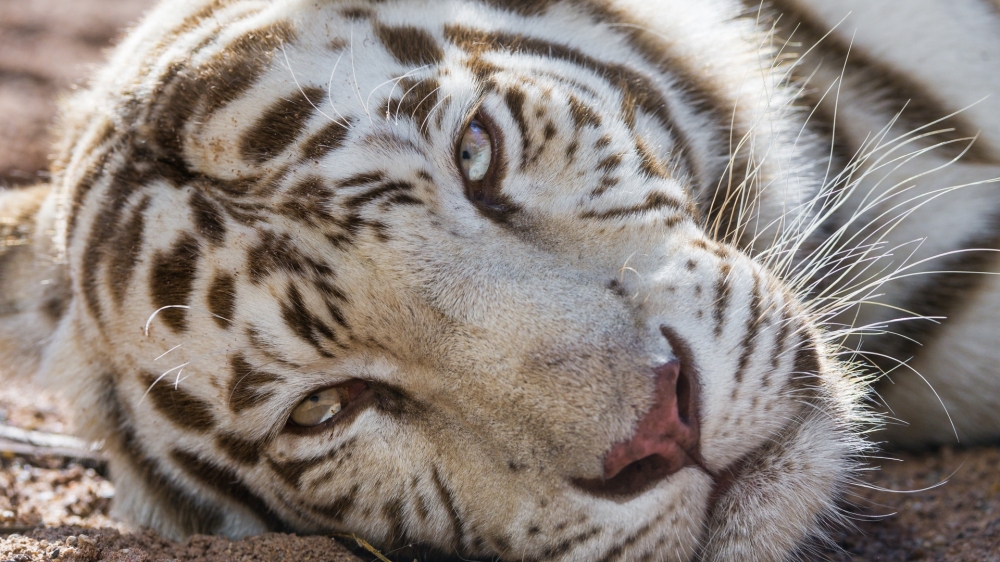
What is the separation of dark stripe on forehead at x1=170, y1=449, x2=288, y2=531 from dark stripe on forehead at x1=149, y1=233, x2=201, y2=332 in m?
0.35

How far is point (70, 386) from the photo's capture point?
231 centimetres

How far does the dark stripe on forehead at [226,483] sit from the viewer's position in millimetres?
2096

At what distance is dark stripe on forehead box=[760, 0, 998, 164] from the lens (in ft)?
7.66

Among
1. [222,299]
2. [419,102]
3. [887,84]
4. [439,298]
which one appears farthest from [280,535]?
[887,84]

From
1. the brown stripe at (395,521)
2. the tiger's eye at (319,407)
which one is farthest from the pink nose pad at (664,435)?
the tiger's eye at (319,407)

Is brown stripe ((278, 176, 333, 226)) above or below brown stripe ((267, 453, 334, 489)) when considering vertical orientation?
above

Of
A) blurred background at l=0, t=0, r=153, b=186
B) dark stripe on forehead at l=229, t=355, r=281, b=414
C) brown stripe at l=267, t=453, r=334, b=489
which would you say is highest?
dark stripe on forehead at l=229, t=355, r=281, b=414

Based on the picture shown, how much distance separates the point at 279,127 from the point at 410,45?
388 millimetres

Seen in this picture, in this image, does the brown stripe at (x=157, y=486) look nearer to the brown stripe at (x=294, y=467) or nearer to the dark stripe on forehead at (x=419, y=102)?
the brown stripe at (x=294, y=467)

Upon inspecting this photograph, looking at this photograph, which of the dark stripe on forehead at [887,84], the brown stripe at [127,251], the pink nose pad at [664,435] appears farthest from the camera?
the dark stripe on forehead at [887,84]

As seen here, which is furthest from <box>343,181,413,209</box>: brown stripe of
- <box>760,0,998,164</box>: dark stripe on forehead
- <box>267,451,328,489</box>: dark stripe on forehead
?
<box>760,0,998,164</box>: dark stripe on forehead

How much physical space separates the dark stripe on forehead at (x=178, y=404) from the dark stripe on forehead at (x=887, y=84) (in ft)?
5.61

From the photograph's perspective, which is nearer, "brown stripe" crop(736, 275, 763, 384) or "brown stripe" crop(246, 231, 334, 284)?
"brown stripe" crop(736, 275, 763, 384)

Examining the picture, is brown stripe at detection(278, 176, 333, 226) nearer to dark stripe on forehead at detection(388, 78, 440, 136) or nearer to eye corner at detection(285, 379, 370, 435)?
dark stripe on forehead at detection(388, 78, 440, 136)
